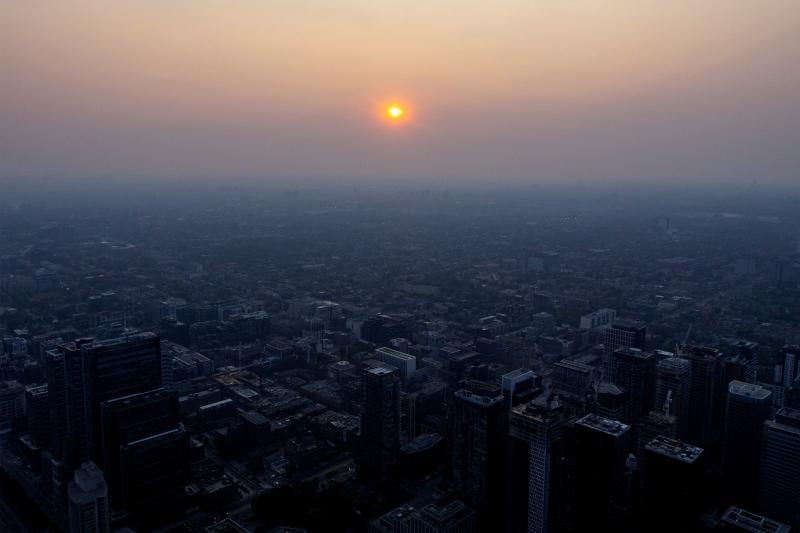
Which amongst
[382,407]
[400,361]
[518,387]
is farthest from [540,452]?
[400,361]

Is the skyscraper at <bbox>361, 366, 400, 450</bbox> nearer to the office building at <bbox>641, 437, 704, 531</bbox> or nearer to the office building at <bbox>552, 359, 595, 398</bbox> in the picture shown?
the office building at <bbox>641, 437, 704, 531</bbox>

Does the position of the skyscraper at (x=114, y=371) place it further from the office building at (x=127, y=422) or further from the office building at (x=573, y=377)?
the office building at (x=573, y=377)

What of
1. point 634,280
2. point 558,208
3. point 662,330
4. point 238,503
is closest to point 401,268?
point 634,280

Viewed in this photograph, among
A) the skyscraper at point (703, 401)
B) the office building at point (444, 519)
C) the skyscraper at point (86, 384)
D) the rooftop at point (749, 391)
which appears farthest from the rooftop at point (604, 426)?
the skyscraper at point (86, 384)

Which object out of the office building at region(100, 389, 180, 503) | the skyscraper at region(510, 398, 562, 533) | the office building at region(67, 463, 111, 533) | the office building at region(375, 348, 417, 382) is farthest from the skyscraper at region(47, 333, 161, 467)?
the skyscraper at region(510, 398, 562, 533)

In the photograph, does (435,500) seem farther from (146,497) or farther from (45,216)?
(45,216)

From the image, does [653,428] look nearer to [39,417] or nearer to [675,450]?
[675,450]
